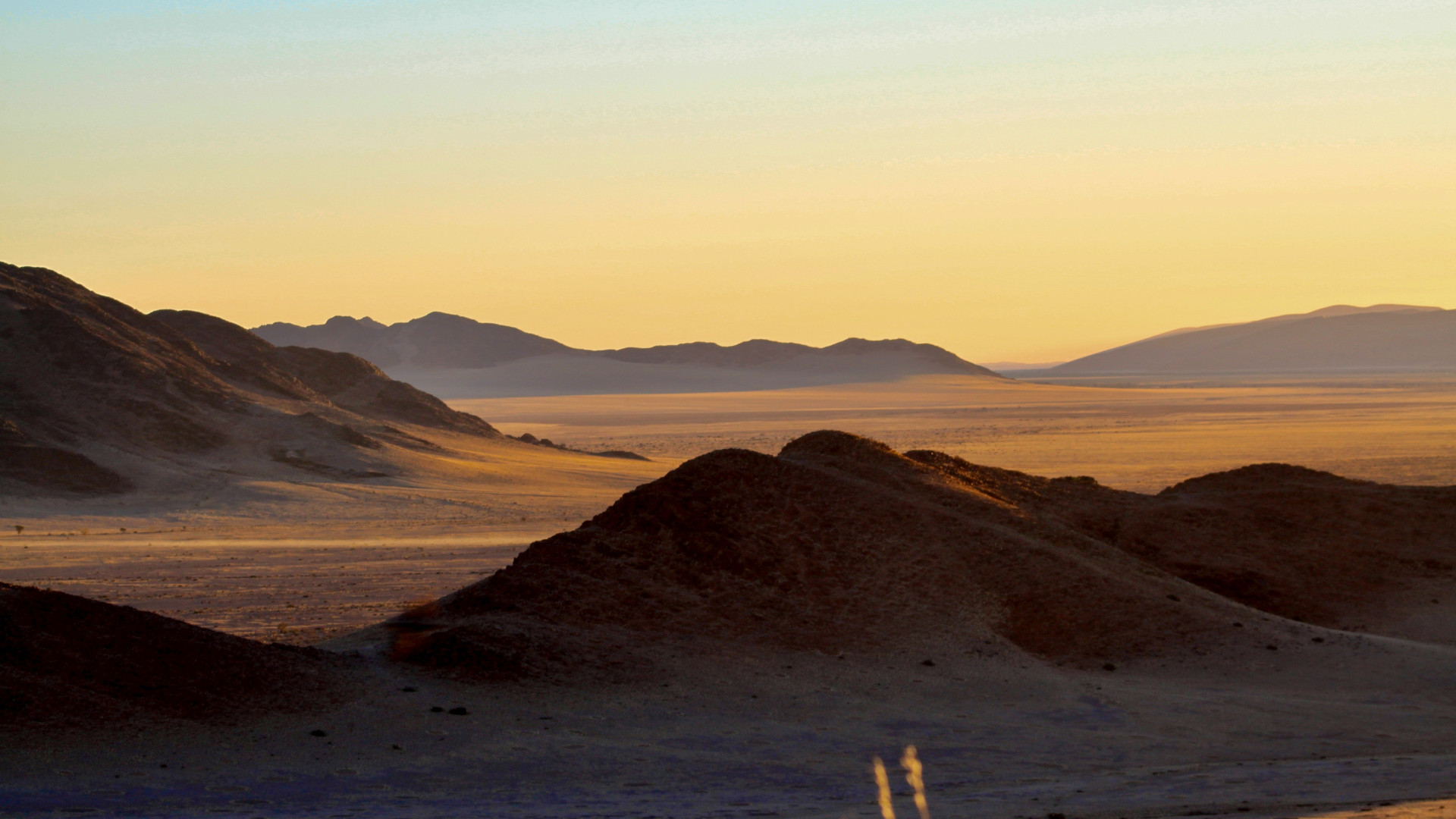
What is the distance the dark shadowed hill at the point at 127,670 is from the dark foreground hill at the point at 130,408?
83.6ft

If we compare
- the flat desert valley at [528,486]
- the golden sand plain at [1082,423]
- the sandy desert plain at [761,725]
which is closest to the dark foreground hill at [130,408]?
the flat desert valley at [528,486]

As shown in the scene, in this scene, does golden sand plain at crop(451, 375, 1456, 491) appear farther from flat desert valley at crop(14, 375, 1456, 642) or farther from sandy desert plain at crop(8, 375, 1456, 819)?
sandy desert plain at crop(8, 375, 1456, 819)

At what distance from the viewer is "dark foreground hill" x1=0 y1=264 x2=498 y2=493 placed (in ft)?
120

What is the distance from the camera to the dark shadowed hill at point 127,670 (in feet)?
34.0

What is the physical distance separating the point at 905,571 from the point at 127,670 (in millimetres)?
8883

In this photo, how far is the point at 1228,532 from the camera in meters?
20.1

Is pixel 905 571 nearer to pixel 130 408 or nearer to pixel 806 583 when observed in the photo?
pixel 806 583

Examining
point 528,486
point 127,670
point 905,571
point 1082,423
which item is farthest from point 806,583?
point 1082,423

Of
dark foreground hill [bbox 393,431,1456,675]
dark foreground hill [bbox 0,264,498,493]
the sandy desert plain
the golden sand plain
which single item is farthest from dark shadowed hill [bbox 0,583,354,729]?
the golden sand plain

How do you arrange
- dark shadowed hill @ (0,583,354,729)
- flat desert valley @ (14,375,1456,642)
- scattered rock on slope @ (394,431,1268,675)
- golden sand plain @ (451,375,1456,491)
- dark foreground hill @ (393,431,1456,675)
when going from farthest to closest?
golden sand plain @ (451,375,1456,491) < flat desert valley @ (14,375,1456,642) < dark foreground hill @ (393,431,1456,675) < scattered rock on slope @ (394,431,1268,675) < dark shadowed hill @ (0,583,354,729)

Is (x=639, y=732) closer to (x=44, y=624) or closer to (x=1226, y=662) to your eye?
(x=44, y=624)

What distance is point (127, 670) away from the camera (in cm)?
1104

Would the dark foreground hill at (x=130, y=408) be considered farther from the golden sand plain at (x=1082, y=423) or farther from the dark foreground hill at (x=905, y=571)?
the dark foreground hill at (x=905, y=571)

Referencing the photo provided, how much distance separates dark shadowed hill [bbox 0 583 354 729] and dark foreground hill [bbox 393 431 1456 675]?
1.55 metres
